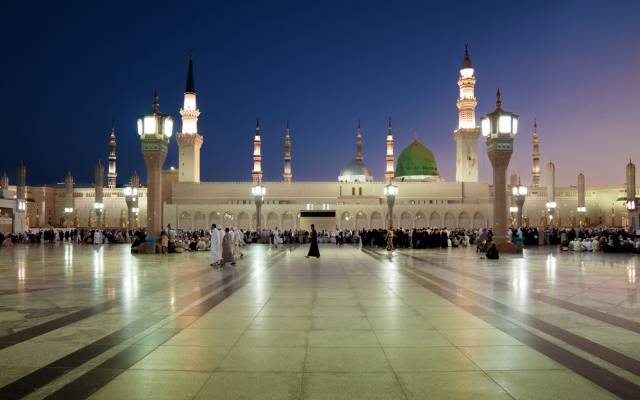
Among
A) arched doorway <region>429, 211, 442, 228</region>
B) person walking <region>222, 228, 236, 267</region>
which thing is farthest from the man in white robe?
arched doorway <region>429, 211, 442, 228</region>

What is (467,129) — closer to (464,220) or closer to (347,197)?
(464,220)

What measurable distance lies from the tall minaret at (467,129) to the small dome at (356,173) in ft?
36.9

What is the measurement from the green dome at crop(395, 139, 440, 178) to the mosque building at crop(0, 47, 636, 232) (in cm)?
11

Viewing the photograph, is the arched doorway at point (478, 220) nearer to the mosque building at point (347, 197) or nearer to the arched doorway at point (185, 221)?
the mosque building at point (347, 197)

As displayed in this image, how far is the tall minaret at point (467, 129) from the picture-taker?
47.8m

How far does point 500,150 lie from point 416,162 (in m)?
42.7

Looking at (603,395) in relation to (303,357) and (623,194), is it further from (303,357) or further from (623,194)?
(623,194)

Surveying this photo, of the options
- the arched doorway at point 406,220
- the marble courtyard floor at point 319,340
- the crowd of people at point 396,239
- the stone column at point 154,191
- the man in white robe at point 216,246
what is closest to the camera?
the marble courtyard floor at point 319,340

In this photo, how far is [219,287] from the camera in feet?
27.9

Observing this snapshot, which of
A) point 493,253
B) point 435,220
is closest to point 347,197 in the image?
point 435,220

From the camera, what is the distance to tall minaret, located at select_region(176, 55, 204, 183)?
50312 millimetres

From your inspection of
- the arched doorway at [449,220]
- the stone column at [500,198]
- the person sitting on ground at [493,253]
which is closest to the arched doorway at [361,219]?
the arched doorway at [449,220]

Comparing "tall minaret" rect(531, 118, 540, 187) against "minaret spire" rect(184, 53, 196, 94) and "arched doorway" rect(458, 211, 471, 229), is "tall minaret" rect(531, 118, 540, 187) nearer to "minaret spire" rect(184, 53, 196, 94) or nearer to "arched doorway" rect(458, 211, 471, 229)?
"arched doorway" rect(458, 211, 471, 229)

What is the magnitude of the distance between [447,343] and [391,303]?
2.27 metres
